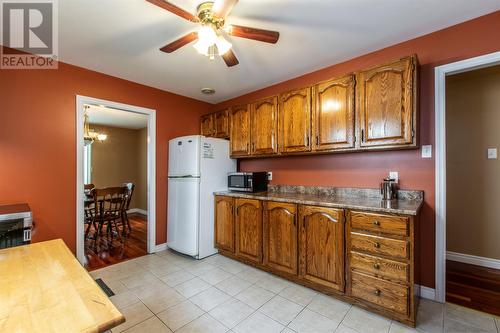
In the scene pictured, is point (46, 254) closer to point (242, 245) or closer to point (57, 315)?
point (57, 315)

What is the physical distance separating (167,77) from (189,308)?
2.60m

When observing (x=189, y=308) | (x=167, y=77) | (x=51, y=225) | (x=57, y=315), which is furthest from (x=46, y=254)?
(x=167, y=77)

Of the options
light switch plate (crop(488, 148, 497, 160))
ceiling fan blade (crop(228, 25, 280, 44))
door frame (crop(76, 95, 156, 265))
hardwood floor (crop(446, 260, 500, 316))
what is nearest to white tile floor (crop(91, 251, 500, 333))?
hardwood floor (crop(446, 260, 500, 316))

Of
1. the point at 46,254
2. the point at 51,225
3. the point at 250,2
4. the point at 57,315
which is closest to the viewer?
the point at 57,315

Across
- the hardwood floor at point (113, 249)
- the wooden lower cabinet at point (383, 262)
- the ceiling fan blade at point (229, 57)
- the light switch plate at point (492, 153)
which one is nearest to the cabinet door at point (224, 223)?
the hardwood floor at point (113, 249)

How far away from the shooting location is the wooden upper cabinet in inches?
134

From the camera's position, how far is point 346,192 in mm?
2520

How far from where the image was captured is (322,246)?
2.11 meters

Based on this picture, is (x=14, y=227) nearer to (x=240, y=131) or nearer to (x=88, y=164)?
(x=240, y=131)

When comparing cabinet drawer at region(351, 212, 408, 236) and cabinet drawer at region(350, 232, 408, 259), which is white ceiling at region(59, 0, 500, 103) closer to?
cabinet drawer at region(351, 212, 408, 236)

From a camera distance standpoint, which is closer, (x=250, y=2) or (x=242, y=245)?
(x=250, y=2)

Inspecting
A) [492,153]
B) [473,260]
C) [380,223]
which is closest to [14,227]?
[380,223]

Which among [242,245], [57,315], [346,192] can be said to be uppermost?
[346,192]

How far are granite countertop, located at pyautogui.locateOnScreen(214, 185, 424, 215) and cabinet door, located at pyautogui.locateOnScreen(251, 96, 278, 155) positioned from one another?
59cm
